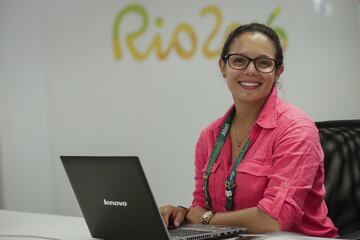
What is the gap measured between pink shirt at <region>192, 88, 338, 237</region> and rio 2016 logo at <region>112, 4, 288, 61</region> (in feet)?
3.04

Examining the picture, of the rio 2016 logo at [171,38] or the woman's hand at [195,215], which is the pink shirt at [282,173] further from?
the rio 2016 logo at [171,38]

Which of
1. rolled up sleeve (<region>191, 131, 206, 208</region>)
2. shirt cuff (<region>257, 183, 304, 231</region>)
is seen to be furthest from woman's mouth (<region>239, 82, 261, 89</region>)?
shirt cuff (<region>257, 183, 304, 231</region>)

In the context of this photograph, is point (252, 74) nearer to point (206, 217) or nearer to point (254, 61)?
point (254, 61)

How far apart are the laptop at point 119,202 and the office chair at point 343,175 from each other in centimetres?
57

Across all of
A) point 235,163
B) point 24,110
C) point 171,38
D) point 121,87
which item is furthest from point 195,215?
point 24,110

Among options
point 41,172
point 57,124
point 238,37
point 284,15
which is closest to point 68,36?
point 57,124

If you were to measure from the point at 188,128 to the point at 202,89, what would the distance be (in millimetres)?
238

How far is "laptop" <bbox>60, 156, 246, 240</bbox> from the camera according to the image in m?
1.29

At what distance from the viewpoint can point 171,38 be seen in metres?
3.03

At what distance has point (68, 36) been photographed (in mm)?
3404

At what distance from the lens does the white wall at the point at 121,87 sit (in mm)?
2539

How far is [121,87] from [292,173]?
176 cm

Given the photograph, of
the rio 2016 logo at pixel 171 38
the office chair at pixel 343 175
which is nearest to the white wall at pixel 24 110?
the rio 2016 logo at pixel 171 38

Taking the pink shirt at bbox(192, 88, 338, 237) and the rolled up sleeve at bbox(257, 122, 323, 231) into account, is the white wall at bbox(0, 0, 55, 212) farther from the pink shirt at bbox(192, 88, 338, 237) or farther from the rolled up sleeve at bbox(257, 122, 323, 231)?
the rolled up sleeve at bbox(257, 122, 323, 231)
